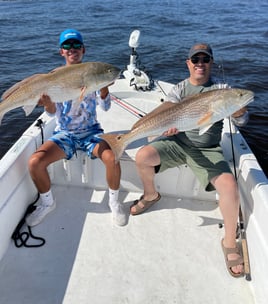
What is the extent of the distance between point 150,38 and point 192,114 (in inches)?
487

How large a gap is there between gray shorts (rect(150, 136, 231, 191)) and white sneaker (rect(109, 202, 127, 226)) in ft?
1.85

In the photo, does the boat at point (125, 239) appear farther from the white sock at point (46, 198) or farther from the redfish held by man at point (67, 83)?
the redfish held by man at point (67, 83)

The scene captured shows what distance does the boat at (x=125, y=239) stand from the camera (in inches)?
110

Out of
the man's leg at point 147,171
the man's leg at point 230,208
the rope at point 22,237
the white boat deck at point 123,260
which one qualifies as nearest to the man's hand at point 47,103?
the man's leg at point 147,171

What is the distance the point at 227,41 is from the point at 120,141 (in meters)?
12.1

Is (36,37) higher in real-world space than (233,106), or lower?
lower

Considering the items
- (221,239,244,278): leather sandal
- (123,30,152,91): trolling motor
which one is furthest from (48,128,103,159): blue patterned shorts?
(123,30,152,91): trolling motor

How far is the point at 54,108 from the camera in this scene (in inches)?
131

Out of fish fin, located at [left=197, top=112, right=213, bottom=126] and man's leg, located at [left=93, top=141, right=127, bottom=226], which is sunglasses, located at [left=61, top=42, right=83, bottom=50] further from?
fish fin, located at [left=197, top=112, right=213, bottom=126]

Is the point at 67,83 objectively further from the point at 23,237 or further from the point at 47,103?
the point at 23,237

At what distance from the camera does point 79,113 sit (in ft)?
11.9

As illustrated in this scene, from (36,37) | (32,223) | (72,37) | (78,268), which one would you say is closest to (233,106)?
(72,37)

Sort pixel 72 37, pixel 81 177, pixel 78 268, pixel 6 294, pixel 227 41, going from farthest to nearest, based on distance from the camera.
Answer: pixel 227 41 < pixel 81 177 < pixel 72 37 < pixel 78 268 < pixel 6 294

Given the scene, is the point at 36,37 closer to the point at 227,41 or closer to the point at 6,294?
the point at 227,41
